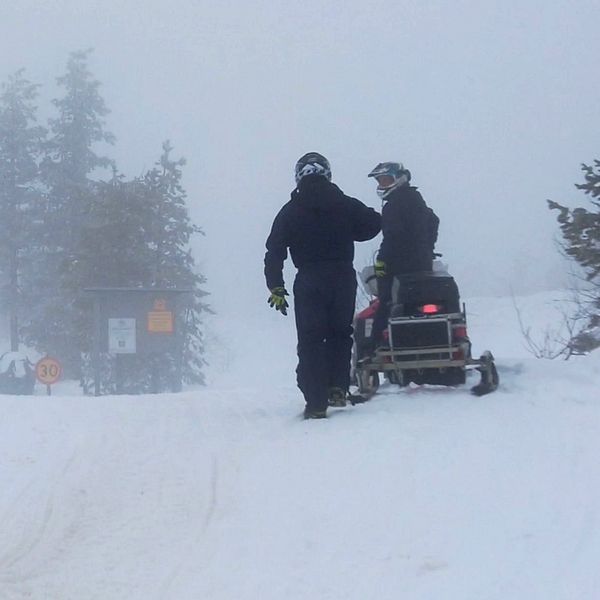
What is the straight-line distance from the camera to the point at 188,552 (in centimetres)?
493

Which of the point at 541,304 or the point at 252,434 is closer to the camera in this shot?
the point at 252,434

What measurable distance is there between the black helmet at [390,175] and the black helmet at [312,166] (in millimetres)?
766

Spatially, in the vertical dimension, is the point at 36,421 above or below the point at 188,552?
above

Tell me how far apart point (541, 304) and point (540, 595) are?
136 ft

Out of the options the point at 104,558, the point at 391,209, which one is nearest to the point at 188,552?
the point at 104,558

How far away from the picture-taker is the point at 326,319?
24.9 feet

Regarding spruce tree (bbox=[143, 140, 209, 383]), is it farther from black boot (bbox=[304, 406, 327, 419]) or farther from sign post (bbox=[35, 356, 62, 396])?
black boot (bbox=[304, 406, 327, 419])

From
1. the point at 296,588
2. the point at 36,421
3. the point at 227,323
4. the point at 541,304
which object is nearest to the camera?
the point at 296,588

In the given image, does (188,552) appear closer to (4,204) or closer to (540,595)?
(540,595)

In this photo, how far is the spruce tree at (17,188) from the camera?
→ 45812 millimetres

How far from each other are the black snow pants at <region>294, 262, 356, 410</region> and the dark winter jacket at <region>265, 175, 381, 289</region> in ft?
0.35

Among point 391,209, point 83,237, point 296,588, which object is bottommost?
point 296,588

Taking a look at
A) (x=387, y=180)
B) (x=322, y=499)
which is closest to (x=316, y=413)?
(x=322, y=499)

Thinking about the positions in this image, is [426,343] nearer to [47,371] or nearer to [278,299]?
[278,299]
